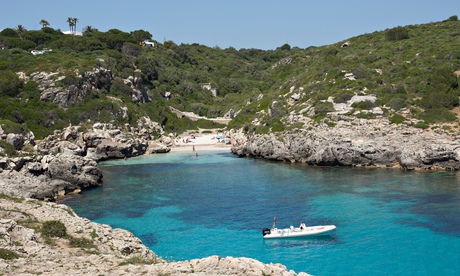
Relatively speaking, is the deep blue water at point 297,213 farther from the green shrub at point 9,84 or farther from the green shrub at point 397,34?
the green shrub at point 397,34

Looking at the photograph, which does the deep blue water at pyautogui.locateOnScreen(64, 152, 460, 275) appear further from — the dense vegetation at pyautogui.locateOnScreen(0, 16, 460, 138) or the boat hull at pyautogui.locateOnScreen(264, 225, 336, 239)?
the dense vegetation at pyautogui.locateOnScreen(0, 16, 460, 138)

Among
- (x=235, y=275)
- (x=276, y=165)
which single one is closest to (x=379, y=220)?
(x=235, y=275)

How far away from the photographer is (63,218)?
26.6 meters

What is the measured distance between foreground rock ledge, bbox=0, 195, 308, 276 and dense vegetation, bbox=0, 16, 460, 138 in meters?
43.2

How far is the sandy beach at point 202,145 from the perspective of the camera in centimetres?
8962

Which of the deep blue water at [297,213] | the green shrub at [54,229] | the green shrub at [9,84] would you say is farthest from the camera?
the green shrub at [9,84]

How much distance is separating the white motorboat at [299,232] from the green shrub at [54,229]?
15001mm

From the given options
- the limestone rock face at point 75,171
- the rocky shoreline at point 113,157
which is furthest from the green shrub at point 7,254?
the limestone rock face at point 75,171

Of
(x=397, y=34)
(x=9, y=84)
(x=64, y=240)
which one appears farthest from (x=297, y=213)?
(x=397, y=34)

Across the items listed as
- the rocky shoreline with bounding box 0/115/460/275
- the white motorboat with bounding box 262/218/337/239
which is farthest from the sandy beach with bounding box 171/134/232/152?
the white motorboat with bounding box 262/218/337/239

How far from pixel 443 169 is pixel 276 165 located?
2439 centimetres

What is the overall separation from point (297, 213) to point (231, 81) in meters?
111

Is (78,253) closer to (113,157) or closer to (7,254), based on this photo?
(7,254)

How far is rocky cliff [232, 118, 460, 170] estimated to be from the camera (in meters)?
57.2
